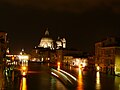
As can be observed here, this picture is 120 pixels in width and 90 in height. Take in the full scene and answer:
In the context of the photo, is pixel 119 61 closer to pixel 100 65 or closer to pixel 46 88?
pixel 100 65

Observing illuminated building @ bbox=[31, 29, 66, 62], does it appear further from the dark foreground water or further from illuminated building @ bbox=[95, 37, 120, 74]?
the dark foreground water

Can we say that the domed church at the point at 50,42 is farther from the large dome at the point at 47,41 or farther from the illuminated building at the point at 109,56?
the illuminated building at the point at 109,56

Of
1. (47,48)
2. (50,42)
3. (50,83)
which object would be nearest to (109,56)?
(50,83)

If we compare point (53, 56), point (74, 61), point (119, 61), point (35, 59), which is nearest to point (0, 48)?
point (119, 61)

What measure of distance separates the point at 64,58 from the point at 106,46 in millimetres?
65758

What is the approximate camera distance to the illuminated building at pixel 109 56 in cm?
5975

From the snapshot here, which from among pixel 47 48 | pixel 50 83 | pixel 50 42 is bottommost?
pixel 50 83

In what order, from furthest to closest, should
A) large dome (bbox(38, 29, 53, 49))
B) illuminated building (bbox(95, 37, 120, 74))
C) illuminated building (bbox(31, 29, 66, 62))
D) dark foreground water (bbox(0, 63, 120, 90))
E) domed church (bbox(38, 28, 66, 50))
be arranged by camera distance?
large dome (bbox(38, 29, 53, 49)), domed church (bbox(38, 28, 66, 50)), illuminated building (bbox(31, 29, 66, 62)), illuminated building (bbox(95, 37, 120, 74)), dark foreground water (bbox(0, 63, 120, 90))

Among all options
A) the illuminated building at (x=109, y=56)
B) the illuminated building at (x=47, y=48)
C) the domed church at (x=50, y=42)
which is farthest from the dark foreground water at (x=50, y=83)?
the domed church at (x=50, y=42)

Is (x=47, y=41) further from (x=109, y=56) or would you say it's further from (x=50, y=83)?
(x=50, y=83)

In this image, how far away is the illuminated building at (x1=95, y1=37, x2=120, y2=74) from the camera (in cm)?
5975

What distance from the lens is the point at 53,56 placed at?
512 ft

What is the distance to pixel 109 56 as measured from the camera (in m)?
63.4

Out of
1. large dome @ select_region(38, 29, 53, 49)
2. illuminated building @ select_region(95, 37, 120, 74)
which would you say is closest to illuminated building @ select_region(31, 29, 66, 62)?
large dome @ select_region(38, 29, 53, 49)
